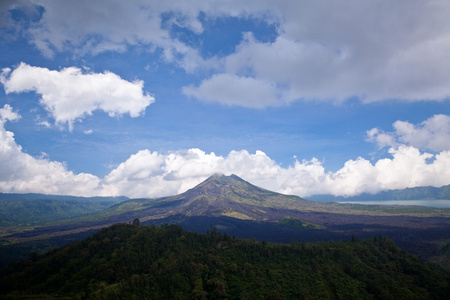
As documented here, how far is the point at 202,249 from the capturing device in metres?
69.0

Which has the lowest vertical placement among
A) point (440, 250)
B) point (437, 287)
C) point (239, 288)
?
point (440, 250)

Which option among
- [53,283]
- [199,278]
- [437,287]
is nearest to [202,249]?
[199,278]

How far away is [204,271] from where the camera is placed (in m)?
60.1

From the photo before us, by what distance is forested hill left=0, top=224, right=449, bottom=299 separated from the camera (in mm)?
50125

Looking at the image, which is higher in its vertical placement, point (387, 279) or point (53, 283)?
point (53, 283)

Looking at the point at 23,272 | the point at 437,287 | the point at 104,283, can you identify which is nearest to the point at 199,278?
the point at 104,283

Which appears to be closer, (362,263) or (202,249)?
(202,249)

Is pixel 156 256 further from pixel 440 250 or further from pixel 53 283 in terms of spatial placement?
pixel 440 250

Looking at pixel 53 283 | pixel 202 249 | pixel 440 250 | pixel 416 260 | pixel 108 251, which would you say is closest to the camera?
pixel 53 283

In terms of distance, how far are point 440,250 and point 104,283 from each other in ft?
561

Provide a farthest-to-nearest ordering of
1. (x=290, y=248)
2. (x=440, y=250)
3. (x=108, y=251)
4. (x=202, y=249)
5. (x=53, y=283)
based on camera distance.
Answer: (x=440, y=250) → (x=290, y=248) → (x=202, y=249) → (x=108, y=251) → (x=53, y=283)

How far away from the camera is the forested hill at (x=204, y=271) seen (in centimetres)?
5012

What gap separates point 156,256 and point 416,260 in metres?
88.9

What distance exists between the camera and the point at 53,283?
4953 cm
